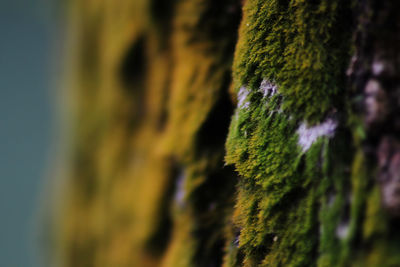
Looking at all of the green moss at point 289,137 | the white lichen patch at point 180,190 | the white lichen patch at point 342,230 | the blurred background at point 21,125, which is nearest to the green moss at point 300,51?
the green moss at point 289,137

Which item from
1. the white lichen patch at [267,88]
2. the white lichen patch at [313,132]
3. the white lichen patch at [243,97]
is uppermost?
the white lichen patch at [243,97]

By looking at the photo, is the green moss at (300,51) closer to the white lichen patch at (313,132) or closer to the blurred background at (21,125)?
the white lichen patch at (313,132)

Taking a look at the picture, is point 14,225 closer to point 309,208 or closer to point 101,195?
point 101,195

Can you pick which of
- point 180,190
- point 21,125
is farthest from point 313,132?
point 21,125

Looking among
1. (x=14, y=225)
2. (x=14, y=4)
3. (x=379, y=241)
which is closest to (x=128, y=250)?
(x=379, y=241)

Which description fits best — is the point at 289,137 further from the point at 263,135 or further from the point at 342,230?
the point at 342,230

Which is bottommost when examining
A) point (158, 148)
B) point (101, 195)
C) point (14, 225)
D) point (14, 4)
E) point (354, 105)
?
point (354, 105)
